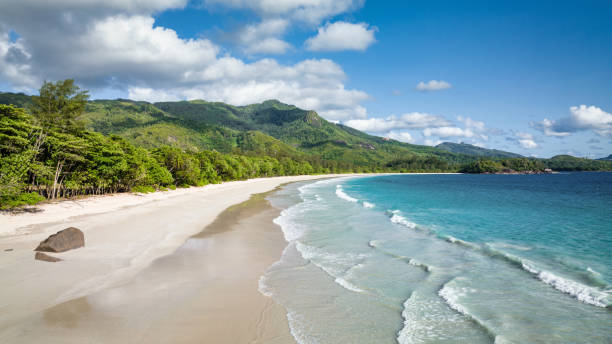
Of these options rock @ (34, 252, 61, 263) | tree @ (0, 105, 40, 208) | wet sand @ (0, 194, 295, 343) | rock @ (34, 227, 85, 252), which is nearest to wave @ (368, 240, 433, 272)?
wet sand @ (0, 194, 295, 343)

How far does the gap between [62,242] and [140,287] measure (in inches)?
312

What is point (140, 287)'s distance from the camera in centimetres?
1155

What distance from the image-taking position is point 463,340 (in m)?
8.49


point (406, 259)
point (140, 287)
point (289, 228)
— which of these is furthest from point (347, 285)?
point (289, 228)

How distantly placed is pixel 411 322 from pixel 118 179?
47708 mm

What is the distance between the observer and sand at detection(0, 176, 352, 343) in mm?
8258

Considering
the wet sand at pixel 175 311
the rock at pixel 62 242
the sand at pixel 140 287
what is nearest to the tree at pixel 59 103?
the sand at pixel 140 287

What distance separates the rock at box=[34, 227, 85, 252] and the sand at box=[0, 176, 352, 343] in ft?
1.96

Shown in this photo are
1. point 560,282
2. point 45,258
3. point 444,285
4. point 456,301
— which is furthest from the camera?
point 45,258

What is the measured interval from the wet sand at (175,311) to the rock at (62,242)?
5.34 metres

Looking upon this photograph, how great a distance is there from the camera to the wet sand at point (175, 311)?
799 cm

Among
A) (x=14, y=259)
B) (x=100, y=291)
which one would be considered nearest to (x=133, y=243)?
(x=14, y=259)

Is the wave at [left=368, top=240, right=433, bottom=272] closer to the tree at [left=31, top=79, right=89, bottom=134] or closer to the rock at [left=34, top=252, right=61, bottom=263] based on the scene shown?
the rock at [left=34, top=252, right=61, bottom=263]

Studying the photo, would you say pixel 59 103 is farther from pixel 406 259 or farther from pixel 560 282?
pixel 560 282
